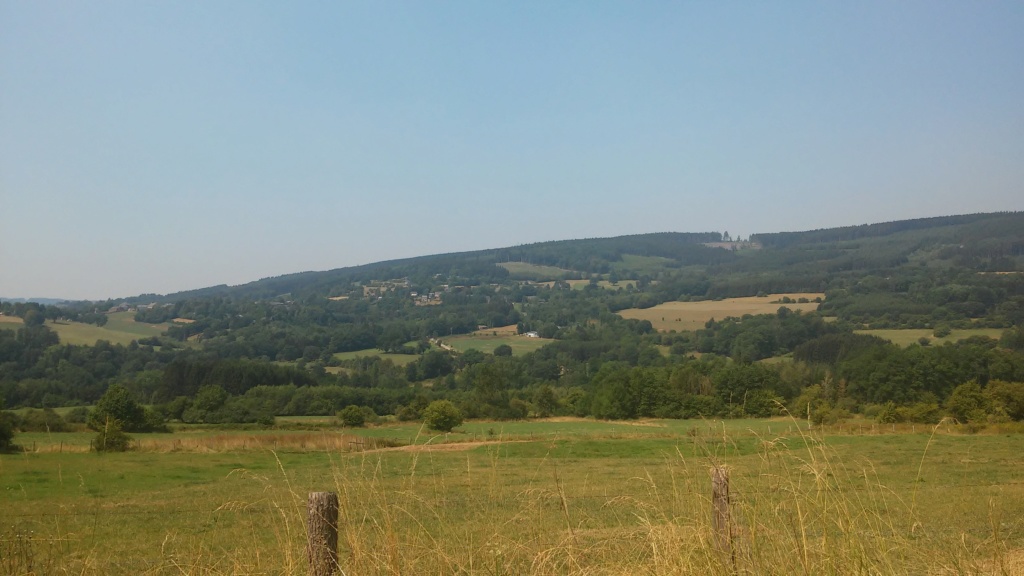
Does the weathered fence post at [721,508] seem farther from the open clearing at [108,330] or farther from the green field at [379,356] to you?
the open clearing at [108,330]

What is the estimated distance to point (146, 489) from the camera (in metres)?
25.8

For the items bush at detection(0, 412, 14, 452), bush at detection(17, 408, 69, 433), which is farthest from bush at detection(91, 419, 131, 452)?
bush at detection(17, 408, 69, 433)

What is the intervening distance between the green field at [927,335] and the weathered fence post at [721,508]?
10198 centimetres

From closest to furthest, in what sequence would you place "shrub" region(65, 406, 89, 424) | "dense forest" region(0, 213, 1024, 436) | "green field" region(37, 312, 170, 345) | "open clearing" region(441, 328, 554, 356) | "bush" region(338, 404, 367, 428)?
"shrub" region(65, 406, 89, 424) → "bush" region(338, 404, 367, 428) → "dense forest" region(0, 213, 1024, 436) → "green field" region(37, 312, 170, 345) → "open clearing" region(441, 328, 554, 356)

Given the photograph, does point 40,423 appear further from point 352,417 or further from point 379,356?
point 379,356

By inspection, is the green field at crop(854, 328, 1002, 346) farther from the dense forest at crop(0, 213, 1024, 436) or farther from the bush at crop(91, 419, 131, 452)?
the bush at crop(91, 419, 131, 452)

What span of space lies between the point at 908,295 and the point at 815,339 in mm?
52529

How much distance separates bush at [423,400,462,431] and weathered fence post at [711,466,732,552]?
50.5 metres

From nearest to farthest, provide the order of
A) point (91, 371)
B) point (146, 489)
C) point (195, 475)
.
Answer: point (146, 489) → point (195, 475) → point (91, 371)

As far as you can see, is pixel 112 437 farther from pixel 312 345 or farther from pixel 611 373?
pixel 312 345

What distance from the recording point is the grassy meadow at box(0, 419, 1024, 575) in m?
4.02

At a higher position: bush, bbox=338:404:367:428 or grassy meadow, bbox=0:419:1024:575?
grassy meadow, bbox=0:419:1024:575

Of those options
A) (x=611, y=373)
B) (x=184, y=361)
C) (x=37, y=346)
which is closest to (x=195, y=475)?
(x=611, y=373)

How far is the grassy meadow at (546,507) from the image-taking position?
13.2 ft
